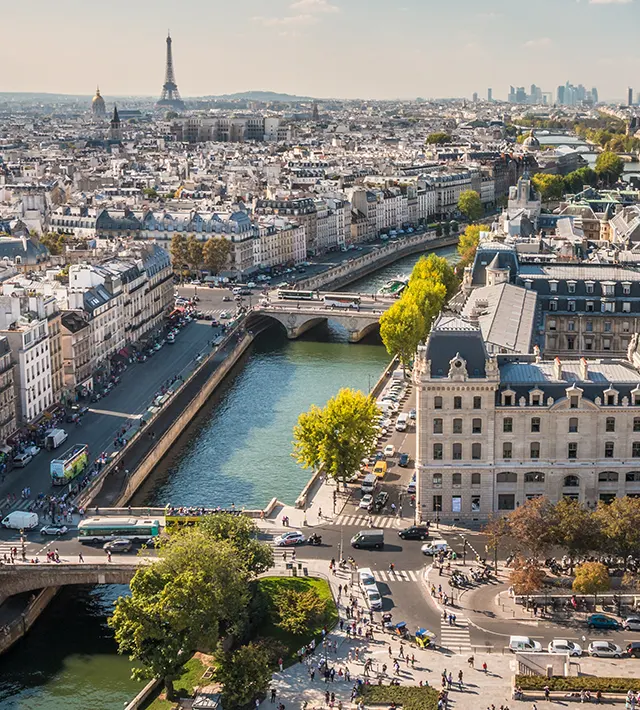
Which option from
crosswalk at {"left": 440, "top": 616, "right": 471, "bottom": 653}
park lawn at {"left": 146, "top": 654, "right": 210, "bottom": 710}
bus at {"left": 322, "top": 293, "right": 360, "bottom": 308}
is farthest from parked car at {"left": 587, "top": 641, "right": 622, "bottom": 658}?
bus at {"left": 322, "top": 293, "right": 360, "bottom": 308}

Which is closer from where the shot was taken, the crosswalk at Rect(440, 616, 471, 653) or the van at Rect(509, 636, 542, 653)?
the van at Rect(509, 636, 542, 653)

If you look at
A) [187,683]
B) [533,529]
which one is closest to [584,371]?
[533,529]

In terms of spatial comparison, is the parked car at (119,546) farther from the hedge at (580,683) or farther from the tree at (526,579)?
the hedge at (580,683)

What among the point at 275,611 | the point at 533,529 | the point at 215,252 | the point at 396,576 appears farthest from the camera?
the point at 215,252

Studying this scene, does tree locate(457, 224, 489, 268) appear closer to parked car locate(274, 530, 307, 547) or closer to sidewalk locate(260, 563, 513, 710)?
parked car locate(274, 530, 307, 547)

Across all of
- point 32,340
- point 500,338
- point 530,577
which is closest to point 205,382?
point 32,340

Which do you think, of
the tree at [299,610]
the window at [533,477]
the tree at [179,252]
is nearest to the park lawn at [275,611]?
the tree at [299,610]

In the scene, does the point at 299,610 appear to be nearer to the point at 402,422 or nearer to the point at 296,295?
the point at 402,422
